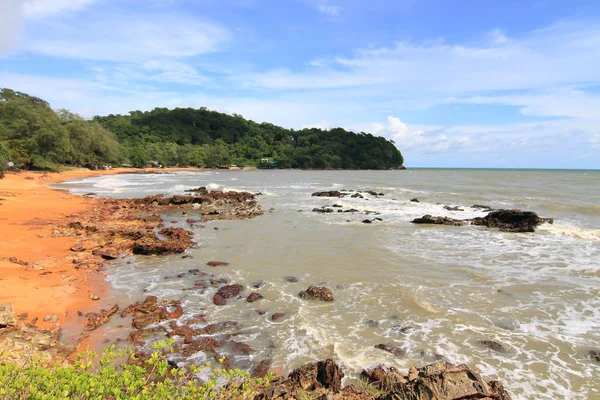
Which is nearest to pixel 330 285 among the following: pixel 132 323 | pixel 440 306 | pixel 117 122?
pixel 440 306

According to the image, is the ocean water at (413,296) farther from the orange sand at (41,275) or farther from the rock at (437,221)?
the rock at (437,221)

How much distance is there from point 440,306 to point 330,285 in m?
2.44

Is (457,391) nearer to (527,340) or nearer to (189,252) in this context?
(527,340)

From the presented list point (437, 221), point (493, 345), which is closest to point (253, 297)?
point (493, 345)

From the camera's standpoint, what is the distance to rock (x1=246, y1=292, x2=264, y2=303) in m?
7.23

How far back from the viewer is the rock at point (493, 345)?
5465 mm

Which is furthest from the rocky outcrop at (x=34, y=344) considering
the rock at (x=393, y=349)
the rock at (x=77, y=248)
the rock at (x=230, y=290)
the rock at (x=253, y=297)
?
the rock at (x=77, y=248)

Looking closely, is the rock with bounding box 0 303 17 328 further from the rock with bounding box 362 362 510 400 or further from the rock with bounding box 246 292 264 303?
the rock with bounding box 362 362 510 400

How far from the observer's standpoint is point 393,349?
17.8ft

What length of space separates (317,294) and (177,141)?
422 ft

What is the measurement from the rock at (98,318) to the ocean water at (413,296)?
31.9 inches

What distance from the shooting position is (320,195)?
1135 inches

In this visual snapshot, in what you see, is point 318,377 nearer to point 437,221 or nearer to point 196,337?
point 196,337

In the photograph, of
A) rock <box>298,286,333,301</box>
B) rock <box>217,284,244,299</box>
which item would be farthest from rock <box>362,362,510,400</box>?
rock <box>217,284,244,299</box>
